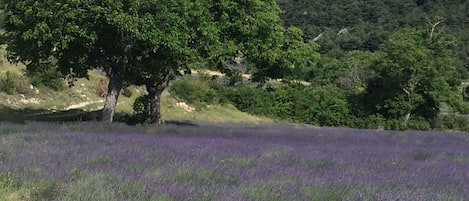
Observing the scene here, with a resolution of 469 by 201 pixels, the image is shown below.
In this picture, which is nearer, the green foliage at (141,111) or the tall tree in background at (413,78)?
the green foliage at (141,111)

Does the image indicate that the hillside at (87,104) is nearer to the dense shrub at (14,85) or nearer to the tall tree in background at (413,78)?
the dense shrub at (14,85)

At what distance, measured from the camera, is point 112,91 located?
63.2 ft

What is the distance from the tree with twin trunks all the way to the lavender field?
5406 mm

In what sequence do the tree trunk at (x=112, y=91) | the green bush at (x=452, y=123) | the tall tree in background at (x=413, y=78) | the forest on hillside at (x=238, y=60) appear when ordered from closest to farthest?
the forest on hillside at (x=238, y=60) → the tree trunk at (x=112, y=91) → the tall tree in background at (x=413, y=78) → the green bush at (x=452, y=123)

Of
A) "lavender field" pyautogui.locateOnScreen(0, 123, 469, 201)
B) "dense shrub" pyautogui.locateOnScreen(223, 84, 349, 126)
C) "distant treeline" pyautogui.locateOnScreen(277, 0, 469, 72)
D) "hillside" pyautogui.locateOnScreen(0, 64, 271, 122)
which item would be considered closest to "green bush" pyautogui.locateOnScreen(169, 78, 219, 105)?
"hillside" pyautogui.locateOnScreen(0, 64, 271, 122)

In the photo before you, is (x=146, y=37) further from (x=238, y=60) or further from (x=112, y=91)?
(x=238, y=60)

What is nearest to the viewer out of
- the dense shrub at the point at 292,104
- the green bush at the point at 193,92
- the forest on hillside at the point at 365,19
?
the green bush at the point at 193,92

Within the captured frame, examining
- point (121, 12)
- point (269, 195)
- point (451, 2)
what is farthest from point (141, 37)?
point (451, 2)

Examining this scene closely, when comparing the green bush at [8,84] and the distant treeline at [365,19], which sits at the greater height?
the distant treeline at [365,19]

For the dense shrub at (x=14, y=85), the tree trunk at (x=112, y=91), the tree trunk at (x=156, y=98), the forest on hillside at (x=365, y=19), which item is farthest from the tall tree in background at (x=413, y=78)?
the forest on hillside at (x=365, y=19)

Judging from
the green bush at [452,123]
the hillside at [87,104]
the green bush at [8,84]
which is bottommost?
the green bush at [452,123]

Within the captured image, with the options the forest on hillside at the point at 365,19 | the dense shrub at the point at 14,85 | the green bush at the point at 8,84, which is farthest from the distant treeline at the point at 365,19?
the green bush at the point at 8,84

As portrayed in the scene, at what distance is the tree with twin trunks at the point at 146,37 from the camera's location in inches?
640

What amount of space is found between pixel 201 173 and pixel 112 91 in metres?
12.7
